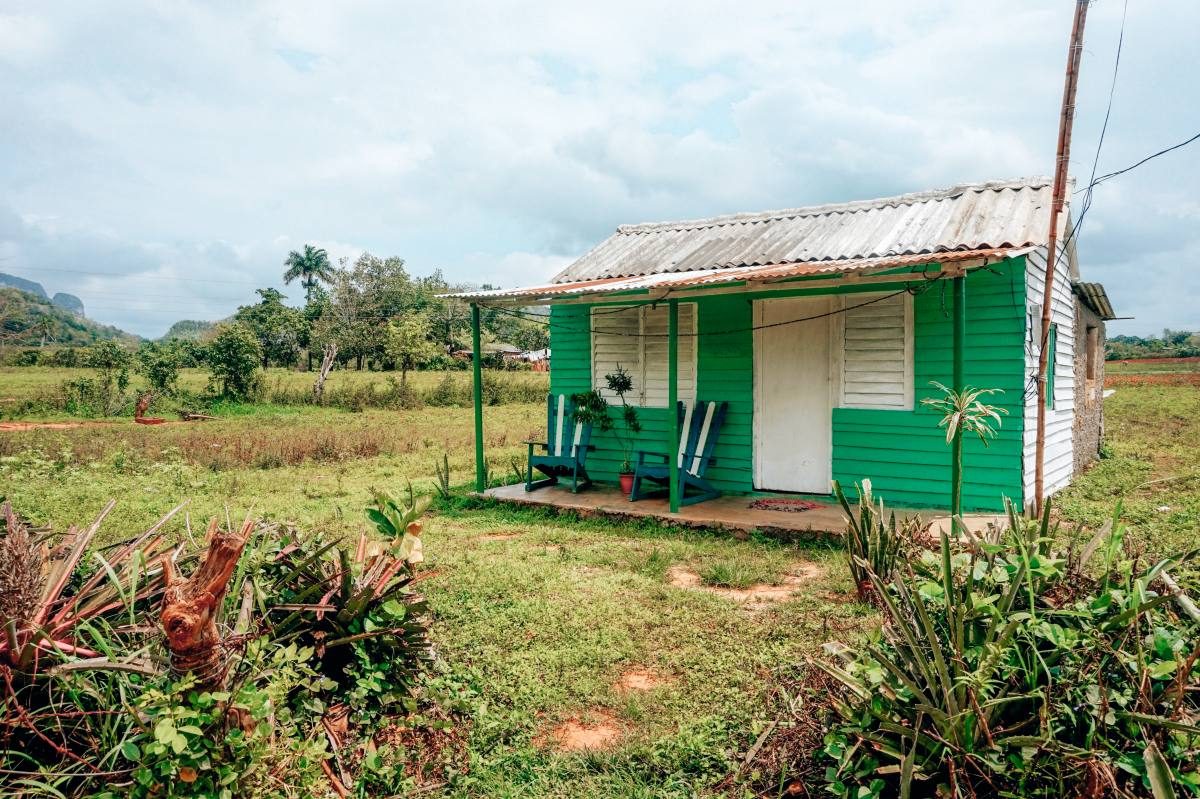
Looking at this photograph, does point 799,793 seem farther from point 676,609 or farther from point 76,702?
point 76,702

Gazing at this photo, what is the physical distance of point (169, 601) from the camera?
2.12 metres

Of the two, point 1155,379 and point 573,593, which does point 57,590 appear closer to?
point 573,593

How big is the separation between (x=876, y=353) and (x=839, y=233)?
1.65 m

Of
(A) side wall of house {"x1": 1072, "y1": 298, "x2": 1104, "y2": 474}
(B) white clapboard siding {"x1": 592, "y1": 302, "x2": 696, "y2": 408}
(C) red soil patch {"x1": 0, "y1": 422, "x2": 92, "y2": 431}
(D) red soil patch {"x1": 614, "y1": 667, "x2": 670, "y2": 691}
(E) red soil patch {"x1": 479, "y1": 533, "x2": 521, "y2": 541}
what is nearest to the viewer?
(D) red soil patch {"x1": 614, "y1": 667, "x2": 670, "y2": 691}

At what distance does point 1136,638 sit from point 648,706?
2.05 metres

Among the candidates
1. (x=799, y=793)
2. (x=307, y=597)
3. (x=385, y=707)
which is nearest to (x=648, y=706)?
(x=799, y=793)

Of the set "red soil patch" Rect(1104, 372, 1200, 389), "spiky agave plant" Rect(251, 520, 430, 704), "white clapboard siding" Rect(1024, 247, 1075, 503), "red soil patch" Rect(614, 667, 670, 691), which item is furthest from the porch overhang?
"red soil patch" Rect(1104, 372, 1200, 389)

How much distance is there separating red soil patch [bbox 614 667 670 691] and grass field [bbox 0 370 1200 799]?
0.01m

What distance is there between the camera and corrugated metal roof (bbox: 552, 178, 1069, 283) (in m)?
7.04

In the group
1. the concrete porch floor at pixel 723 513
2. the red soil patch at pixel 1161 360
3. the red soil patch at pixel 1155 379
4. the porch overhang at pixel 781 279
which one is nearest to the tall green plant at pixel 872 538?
the concrete porch floor at pixel 723 513

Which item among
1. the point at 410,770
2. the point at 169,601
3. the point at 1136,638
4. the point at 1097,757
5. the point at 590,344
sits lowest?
the point at 410,770

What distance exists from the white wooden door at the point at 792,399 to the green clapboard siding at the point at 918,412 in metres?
0.11

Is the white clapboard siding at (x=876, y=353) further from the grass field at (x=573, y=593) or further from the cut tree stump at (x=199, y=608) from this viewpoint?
the cut tree stump at (x=199, y=608)

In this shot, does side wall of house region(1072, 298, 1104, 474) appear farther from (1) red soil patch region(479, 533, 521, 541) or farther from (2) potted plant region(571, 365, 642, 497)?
(1) red soil patch region(479, 533, 521, 541)
